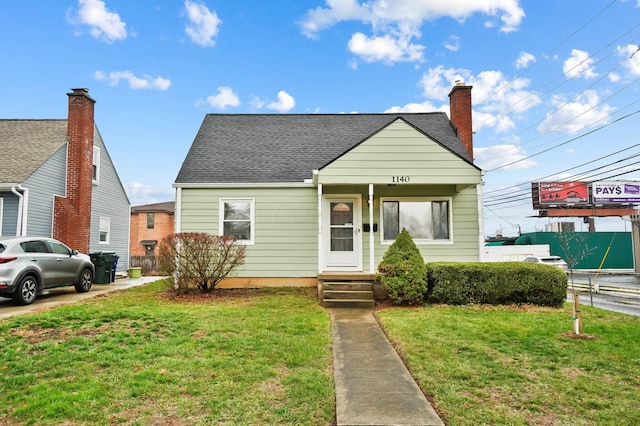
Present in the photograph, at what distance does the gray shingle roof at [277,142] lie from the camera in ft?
39.7

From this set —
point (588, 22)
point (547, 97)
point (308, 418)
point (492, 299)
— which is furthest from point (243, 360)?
point (547, 97)

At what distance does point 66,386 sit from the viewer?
12.7ft

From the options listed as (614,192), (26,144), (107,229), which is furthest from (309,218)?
(614,192)

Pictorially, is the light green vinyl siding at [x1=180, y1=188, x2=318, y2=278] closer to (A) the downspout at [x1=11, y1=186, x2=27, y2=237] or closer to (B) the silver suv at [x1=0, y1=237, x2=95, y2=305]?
(B) the silver suv at [x1=0, y1=237, x2=95, y2=305]

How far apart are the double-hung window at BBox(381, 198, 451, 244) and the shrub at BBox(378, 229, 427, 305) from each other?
2.53m

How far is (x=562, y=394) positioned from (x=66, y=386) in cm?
490

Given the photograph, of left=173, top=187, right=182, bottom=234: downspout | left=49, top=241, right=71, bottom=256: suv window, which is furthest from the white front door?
left=49, top=241, right=71, bottom=256: suv window

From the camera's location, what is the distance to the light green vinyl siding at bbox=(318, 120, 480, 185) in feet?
34.0

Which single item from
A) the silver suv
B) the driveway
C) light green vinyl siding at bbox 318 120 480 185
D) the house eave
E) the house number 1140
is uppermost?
light green vinyl siding at bbox 318 120 480 185

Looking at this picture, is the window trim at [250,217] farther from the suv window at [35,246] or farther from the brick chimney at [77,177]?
the brick chimney at [77,177]

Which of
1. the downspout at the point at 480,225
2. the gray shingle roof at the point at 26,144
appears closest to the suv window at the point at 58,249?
the gray shingle roof at the point at 26,144

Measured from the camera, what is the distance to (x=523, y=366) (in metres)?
4.61

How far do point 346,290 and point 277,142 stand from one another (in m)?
6.47

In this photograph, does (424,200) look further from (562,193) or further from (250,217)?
(562,193)
